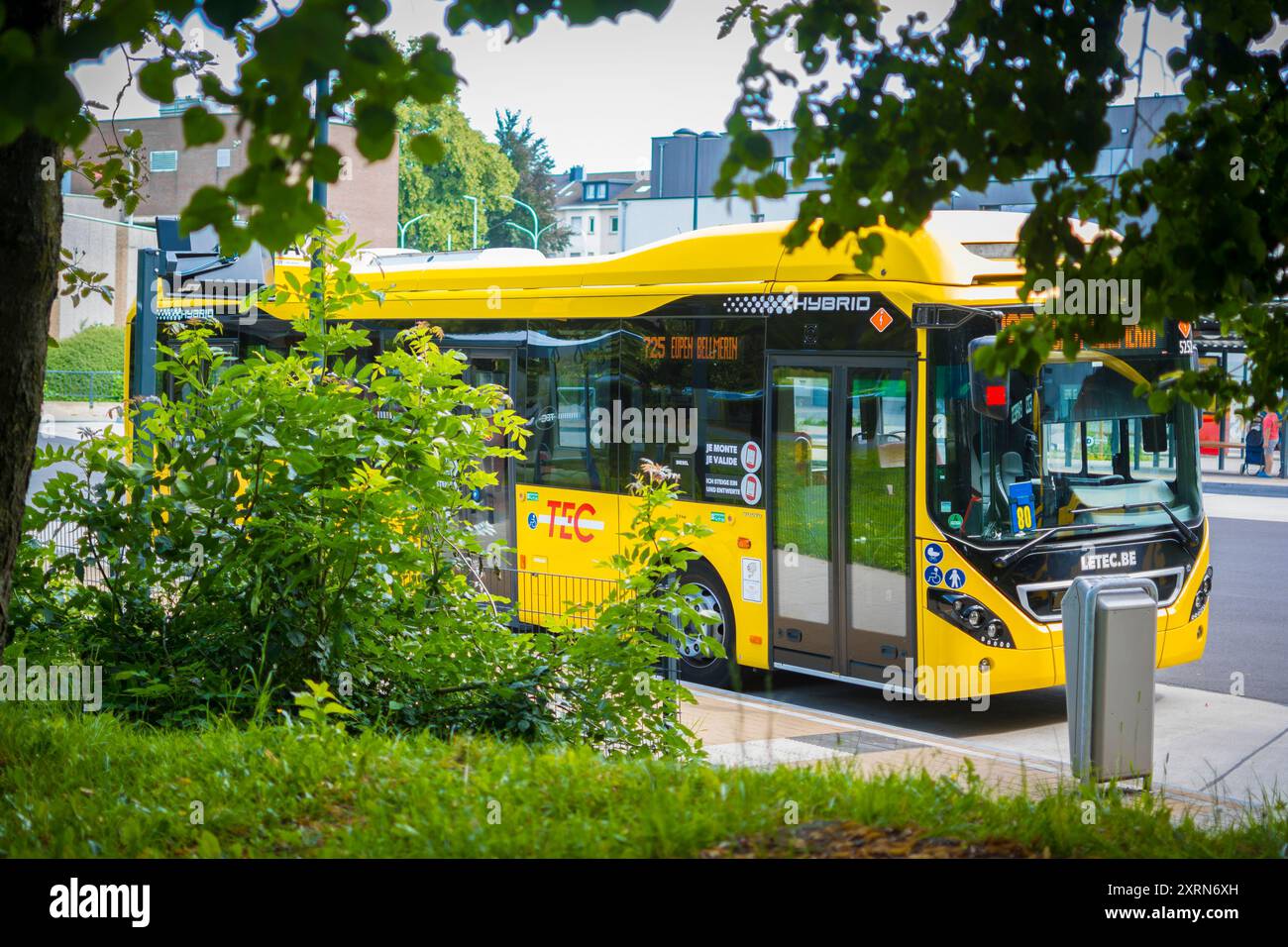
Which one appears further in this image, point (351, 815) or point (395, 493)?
point (395, 493)

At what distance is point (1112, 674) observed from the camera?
25.3 feet

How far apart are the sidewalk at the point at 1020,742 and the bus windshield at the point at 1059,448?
4.56 feet

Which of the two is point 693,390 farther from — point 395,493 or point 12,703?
point 12,703

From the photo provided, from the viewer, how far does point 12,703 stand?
266 inches

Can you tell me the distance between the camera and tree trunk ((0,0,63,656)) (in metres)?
4.65

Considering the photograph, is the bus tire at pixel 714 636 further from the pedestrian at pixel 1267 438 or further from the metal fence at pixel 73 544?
the pedestrian at pixel 1267 438

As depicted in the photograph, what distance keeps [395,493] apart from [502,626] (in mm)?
1070

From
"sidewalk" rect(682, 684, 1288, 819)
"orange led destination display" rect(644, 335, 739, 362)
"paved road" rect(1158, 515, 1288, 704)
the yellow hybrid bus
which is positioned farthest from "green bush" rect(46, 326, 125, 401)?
"sidewalk" rect(682, 684, 1288, 819)

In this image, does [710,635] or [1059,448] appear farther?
[710,635]

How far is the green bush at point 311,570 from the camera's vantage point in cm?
651

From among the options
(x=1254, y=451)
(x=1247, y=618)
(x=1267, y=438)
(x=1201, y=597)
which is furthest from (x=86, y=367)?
(x=1201, y=597)

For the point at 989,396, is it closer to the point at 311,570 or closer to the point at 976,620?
the point at 976,620

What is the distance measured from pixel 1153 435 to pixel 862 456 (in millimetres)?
2117
